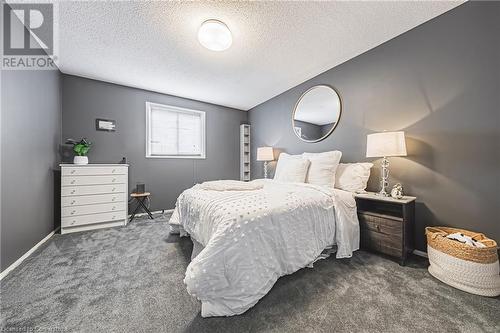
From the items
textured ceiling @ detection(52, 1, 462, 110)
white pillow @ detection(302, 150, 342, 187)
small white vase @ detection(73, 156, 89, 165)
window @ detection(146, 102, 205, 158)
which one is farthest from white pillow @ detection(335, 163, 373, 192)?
small white vase @ detection(73, 156, 89, 165)

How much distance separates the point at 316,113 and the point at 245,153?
7.08 ft

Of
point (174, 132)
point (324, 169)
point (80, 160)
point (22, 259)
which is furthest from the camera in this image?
point (174, 132)

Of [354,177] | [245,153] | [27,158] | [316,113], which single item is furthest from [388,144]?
[27,158]

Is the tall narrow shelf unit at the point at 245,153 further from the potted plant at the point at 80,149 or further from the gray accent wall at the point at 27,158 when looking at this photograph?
the gray accent wall at the point at 27,158

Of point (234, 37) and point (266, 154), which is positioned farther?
point (266, 154)

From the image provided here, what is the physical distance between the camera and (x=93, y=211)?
2.77 metres

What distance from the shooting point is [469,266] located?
139 cm

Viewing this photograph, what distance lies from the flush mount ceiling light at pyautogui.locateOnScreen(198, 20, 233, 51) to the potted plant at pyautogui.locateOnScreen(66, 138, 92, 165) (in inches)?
101

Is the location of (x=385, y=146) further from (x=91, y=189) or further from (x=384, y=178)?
(x=91, y=189)

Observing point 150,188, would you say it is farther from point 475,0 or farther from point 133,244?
point 475,0

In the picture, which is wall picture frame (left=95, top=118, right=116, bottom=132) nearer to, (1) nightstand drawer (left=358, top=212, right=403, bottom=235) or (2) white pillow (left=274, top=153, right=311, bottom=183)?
(2) white pillow (left=274, top=153, right=311, bottom=183)

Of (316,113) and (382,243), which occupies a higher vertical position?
(316,113)

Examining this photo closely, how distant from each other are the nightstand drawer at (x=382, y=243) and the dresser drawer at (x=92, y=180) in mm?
3506

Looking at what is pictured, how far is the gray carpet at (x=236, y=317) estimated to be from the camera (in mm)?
1103
